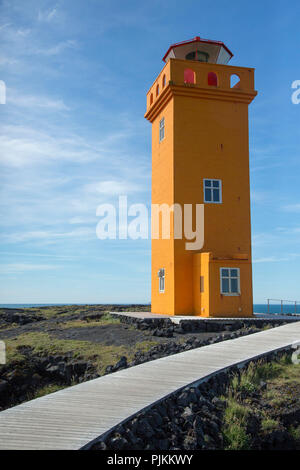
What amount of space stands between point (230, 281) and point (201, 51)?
36.5 feet

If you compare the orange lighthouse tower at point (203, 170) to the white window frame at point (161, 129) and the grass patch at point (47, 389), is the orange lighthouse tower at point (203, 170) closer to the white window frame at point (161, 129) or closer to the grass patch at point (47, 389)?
the white window frame at point (161, 129)

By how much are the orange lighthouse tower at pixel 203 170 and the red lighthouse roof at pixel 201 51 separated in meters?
0.06

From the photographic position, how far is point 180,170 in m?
19.5

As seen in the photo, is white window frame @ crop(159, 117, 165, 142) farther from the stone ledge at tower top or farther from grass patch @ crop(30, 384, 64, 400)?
grass patch @ crop(30, 384, 64, 400)

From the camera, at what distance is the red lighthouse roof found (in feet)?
69.3

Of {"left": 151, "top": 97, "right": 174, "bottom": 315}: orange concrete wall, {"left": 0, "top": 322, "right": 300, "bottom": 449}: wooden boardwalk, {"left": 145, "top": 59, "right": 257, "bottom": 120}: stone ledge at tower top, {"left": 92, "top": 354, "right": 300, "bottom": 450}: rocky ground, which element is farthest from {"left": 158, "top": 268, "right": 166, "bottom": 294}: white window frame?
{"left": 92, "top": 354, "right": 300, "bottom": 450}: rocky ground

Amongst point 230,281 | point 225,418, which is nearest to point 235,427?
point 225,418

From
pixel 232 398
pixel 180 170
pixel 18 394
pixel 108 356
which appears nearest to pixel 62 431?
pixel 232 398

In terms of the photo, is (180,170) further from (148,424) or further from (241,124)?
(148,424)

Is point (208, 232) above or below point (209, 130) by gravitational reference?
below

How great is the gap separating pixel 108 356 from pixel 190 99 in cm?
A: 1219

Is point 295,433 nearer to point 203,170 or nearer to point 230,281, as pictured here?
point 230,281

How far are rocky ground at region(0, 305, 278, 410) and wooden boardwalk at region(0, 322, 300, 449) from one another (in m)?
1.50

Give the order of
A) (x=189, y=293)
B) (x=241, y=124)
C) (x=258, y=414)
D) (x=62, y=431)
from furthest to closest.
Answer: (x=241, y=124), (x=189, y=293), (x=258, y=414), (x=62, y=431)
